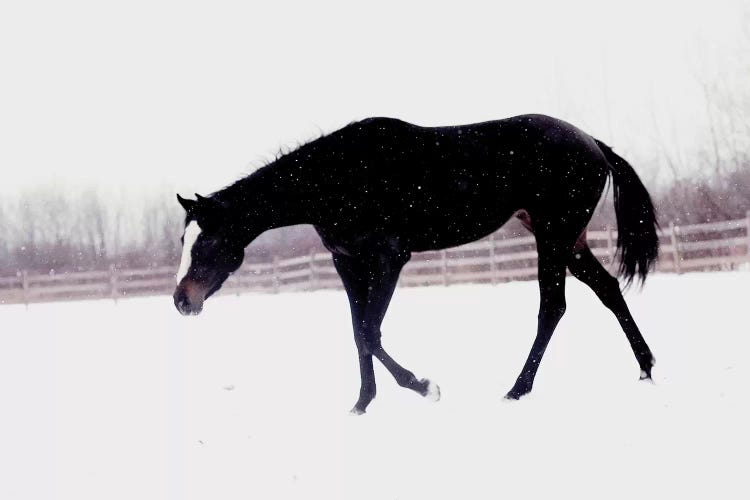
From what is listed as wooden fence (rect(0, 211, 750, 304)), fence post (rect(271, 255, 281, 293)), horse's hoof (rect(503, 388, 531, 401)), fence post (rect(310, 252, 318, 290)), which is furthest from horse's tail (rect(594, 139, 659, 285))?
fence post (rect(271, 255, 281, 293))

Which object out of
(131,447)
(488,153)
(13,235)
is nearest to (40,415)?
(131,447)

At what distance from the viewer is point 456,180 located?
443cm

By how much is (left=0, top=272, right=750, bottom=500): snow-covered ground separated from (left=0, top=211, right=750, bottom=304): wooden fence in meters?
9.64

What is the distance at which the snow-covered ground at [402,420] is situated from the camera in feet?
8.83

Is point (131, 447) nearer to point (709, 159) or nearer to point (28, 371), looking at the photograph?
point (28, 371)

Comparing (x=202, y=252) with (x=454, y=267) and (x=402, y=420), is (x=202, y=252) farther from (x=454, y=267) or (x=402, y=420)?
(x=454, y=267)

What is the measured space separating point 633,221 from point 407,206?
73.0 inches

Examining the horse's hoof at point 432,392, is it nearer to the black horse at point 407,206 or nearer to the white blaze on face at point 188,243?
the black horse at point 407,206

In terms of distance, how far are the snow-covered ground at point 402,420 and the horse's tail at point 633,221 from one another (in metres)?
0.73

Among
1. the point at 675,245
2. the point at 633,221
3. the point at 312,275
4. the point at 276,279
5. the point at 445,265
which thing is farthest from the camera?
the point at 276,279

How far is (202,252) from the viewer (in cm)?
390

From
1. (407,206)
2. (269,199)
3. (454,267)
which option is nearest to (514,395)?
(407,206)

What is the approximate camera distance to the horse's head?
383 cm

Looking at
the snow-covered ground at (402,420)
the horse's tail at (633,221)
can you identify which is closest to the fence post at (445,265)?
the snow-covered ground at (402,420)
